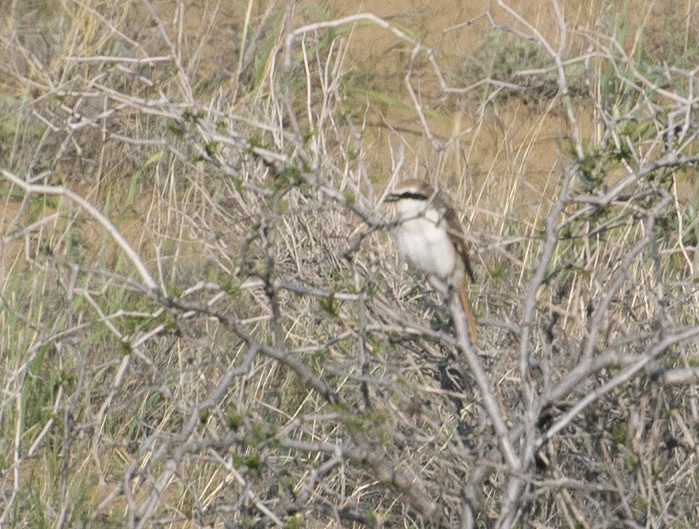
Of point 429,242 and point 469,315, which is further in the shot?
point 429,242

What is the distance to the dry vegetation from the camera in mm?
3385

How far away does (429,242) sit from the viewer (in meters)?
5.17

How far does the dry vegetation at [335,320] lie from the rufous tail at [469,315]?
0.06m

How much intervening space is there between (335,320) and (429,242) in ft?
6.24

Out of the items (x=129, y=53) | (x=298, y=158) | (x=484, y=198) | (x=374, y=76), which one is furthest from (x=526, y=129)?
(x=298, y=158)

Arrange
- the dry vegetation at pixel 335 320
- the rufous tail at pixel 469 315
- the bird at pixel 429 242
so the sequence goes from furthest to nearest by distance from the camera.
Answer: the bird at pixel 429 242 < the rufous tail at pixel 469 315 < the dry vegetation at pixel 335 320

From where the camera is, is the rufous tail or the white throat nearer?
the rufous tail

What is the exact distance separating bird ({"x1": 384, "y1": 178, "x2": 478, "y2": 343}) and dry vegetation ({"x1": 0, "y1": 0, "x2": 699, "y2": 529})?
10cm

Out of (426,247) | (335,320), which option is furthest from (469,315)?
(335,320)

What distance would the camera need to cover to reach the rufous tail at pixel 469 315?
4453mm

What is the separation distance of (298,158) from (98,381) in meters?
1.62

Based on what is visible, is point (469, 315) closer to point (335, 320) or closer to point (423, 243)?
point (423, 243)

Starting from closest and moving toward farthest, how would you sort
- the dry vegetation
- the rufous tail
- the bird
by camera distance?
the dry vegetation → the rufous tail → the bird

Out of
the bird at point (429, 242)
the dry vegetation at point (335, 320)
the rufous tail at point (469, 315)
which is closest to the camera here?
the dry vegetation at point (335, 320)
